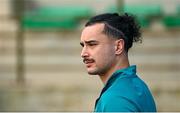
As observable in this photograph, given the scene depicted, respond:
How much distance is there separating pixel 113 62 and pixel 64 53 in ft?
18.0

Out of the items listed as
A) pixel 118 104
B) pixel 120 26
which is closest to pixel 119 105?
pixel 118 104

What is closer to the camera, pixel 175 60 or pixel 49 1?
pixel 175 60

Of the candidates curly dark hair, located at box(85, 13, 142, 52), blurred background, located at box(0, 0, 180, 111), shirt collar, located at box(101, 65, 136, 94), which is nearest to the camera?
shirt collar, located at box(101, 65, 136, 94)

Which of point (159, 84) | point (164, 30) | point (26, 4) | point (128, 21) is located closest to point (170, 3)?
point (164, 30)

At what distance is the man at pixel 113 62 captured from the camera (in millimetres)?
2926

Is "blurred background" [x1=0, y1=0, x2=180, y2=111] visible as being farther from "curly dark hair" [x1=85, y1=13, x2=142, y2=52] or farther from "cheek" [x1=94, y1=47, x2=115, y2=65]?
"cheek" [x1=94, y1=47, x2=115, y2=65]

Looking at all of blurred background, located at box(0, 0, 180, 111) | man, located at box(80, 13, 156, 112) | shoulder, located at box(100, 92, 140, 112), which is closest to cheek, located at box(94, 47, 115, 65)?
man, located at box(80, 13, 156, 112)

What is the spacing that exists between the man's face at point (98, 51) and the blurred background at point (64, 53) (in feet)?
13.7

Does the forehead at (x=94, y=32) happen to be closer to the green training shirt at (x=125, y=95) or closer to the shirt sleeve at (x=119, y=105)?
the green training shirt at (x=125, y=95)

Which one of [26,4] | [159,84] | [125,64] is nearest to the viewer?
[125,64]

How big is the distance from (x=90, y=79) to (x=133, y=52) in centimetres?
63

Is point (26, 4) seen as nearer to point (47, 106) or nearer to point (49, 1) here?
point (49, 1)

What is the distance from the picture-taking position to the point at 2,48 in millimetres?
8594

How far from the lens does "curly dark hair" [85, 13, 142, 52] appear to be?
3170 mm
